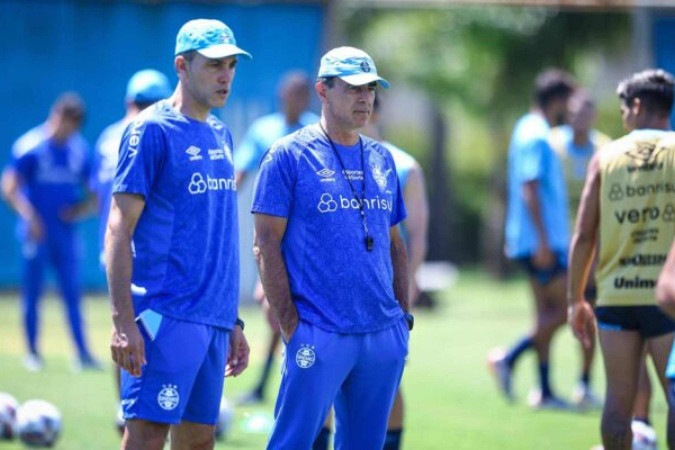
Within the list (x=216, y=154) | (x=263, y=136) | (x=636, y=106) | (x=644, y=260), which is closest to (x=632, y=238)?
(x=644, y=260)

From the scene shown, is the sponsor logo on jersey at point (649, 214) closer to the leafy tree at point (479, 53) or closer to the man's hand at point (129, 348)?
the man's hand at point (129, 348)

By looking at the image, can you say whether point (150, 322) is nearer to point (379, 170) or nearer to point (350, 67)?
point (379, 170)

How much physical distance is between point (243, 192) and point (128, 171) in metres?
12.8

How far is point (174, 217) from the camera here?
6906 millimetres

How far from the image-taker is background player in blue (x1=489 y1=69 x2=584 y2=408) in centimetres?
1245

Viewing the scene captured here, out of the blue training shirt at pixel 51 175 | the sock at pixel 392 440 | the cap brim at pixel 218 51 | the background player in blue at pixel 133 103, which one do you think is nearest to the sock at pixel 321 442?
the sock at pixel 392 440

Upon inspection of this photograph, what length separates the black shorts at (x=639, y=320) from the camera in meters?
7.84

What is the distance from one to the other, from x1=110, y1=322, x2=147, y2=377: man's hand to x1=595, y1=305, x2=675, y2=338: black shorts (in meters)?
2.73

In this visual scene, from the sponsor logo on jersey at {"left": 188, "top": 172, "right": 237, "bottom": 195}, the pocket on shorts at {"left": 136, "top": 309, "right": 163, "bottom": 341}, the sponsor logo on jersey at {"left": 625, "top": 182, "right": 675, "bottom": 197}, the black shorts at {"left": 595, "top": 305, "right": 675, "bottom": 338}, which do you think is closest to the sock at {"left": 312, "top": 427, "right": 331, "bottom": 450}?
the black shorts at {"left": 595, "top": 305, "right": 675, "bottom": 338}

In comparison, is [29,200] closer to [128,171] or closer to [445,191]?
[128,171]

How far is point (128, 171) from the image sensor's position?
6.77 meters

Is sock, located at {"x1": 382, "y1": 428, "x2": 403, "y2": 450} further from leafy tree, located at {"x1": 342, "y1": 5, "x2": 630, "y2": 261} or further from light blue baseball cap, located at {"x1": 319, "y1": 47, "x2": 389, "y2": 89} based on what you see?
leafy tree, located at {"x1": 342, "y1": 5, "x2": 630, "y2": 261}

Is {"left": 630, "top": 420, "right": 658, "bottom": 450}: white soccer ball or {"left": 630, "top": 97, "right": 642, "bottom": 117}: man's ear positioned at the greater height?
{"left": 630, "top": 97, "right": 642, "bottom": 117}: man's ear

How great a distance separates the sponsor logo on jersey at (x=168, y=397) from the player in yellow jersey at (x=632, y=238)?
2501 mm
